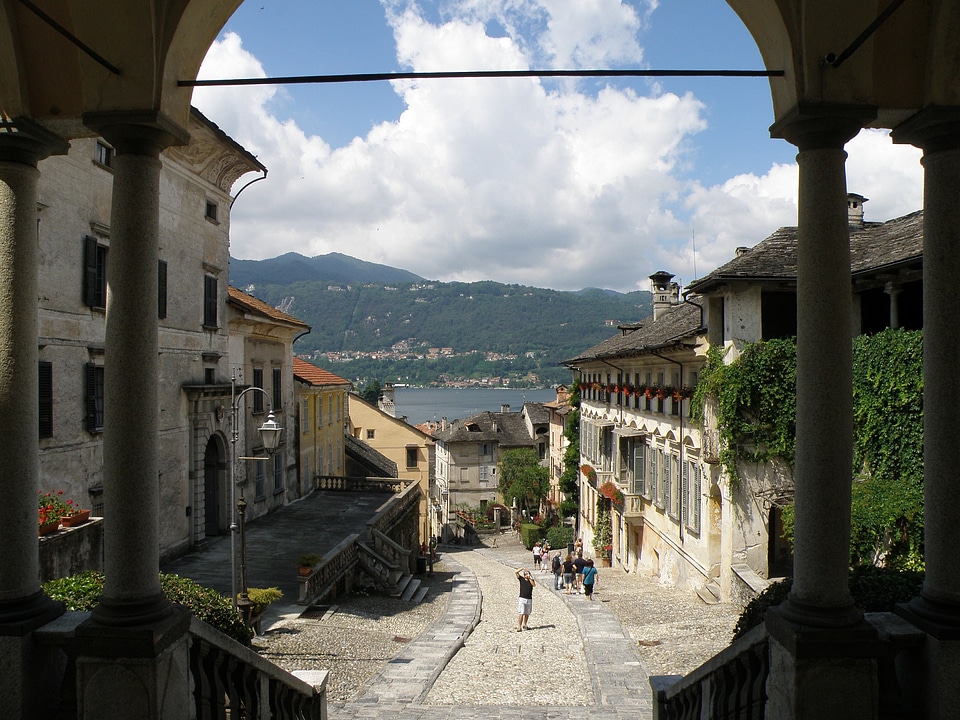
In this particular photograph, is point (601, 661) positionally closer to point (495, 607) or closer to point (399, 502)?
point (495, 607)

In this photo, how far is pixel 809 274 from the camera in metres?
4.80

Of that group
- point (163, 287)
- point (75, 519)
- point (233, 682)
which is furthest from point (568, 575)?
point (233, 682)

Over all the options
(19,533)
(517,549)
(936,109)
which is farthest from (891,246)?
(517,549)

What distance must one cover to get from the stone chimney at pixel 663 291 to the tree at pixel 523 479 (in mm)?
24479

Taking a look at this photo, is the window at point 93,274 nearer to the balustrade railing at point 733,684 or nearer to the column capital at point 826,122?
the balustrade railing at point 733,684

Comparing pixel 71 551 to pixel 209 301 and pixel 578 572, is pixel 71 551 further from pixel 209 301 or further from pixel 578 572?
pixel 578 572

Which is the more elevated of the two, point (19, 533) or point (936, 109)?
point (936, 109)

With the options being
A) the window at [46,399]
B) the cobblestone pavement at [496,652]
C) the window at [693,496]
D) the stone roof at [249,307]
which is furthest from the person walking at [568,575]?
the window at [46,399]

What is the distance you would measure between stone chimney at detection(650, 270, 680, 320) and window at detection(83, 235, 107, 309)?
27.9m

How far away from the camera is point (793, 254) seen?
18.4 m

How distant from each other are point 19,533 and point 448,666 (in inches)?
384

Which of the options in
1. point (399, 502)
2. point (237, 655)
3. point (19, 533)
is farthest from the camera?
point (399, 502)

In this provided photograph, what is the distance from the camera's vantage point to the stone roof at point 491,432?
65.4 meters

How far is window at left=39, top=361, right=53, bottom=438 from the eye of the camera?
14391 mm
